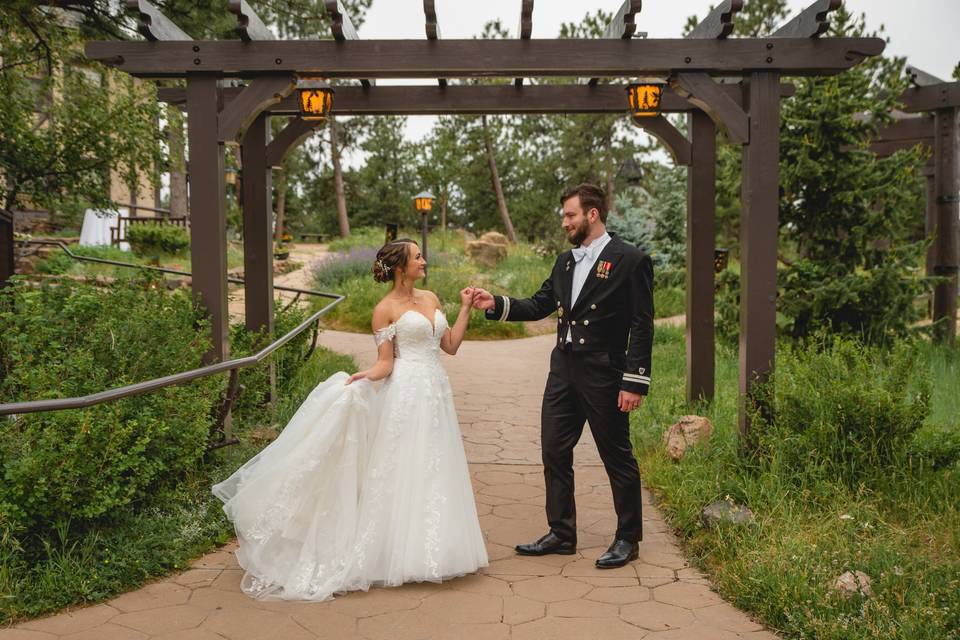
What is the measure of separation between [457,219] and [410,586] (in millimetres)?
39127

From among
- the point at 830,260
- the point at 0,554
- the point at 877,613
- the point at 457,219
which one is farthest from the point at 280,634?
the point at 457,219

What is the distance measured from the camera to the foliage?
963 centimetres

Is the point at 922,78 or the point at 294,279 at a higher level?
the point at 922,78

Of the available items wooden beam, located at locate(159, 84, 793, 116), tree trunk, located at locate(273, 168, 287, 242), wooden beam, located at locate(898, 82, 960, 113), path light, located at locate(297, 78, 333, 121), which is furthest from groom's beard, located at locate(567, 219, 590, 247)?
tree trunk, located at locate(273, 168, 287, 242)

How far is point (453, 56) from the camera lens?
5.78 m

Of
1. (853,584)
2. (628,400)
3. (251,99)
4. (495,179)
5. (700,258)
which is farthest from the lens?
(495,179)

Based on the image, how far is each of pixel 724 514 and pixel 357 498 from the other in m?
2.07

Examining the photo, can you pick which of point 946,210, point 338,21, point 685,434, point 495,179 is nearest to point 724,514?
point 685,434

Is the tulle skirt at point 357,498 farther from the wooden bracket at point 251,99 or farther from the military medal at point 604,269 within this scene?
the wooden bracket at point 251,99

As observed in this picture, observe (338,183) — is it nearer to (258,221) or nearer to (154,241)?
(154,241)

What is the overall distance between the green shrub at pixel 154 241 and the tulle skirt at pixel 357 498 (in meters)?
17.6

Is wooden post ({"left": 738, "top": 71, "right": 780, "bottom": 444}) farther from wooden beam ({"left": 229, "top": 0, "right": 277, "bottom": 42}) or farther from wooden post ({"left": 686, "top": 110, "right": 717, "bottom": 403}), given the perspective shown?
wooden beam ({"left": 229, "top": 0, "right": 277, "bottom": 42})

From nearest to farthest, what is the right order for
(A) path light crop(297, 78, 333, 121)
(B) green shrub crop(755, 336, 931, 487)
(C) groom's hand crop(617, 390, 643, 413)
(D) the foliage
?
(C) groom's hand crop(617, 390, 643, 413), (B) green shrub crop(755, 336, 931, 487), (A) path light crop(297, 78, 333, 121), (D) the foliage

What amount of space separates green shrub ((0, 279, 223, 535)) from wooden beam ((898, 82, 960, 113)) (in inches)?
387
